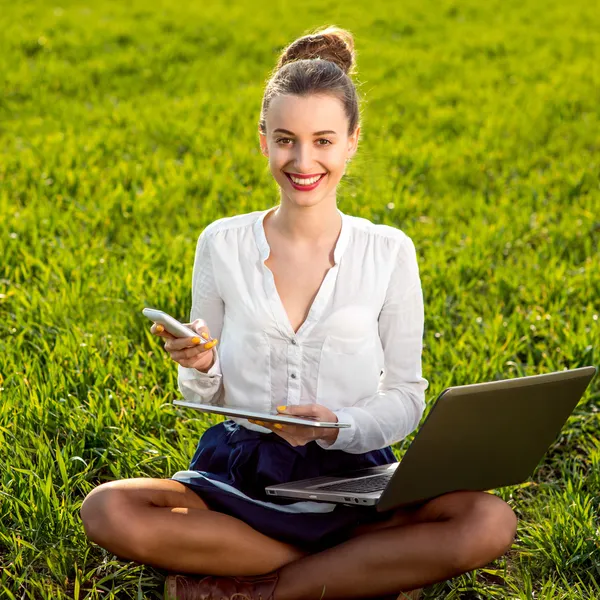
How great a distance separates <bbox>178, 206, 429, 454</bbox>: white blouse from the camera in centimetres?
265

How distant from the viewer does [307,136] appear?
259cm

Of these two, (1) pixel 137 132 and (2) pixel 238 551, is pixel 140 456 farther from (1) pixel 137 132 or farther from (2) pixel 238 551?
(1) pixel 137 132

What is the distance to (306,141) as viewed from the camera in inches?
102

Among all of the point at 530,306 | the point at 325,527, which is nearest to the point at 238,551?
the point at 325,527

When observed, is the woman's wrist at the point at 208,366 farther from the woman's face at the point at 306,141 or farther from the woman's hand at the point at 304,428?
the woman's face at the point at 306,141

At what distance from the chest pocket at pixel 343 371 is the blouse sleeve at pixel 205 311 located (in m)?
0.28

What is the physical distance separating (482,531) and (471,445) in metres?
0.22

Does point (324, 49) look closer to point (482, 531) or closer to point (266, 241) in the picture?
point (266, 241)

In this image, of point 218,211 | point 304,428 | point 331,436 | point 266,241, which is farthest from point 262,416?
point 218,211

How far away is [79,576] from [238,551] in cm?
44

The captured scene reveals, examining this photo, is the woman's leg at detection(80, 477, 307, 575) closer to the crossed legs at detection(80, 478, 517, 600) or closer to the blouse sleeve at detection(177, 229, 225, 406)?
the crossed legs at detection(80, 478, 517, 600)

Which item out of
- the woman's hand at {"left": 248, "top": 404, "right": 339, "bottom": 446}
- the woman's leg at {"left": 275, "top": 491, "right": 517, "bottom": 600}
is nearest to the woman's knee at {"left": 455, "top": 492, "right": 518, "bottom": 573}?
the woman's leg at {"left": 275, "top": 491, "right": 517, "bottom": 600}

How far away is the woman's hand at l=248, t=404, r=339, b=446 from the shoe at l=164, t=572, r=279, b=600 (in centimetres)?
37

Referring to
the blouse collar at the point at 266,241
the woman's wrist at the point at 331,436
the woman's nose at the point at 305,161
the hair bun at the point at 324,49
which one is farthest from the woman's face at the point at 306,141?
the woman's wrist at the point at 331,436
